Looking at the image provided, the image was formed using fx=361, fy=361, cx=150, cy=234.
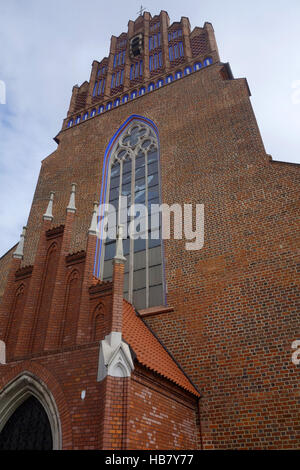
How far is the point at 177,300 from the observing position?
8500 mm

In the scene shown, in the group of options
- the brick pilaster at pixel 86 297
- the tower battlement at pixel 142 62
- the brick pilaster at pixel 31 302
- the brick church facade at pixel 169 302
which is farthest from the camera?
the tower battlement at pixel 142 62

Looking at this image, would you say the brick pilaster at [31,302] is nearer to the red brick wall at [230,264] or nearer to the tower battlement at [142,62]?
the red brick wall at [230,264]

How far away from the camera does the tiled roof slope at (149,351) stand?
6141 millimetres

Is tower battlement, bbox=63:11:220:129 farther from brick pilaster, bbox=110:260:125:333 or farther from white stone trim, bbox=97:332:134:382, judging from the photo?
white stone trim, bbox=97:332:134:382

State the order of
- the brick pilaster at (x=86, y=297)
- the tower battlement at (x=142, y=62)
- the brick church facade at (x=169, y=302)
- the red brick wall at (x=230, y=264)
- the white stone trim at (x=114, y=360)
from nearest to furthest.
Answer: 1. the white stone trim at (x=114, y=360)
2. the brick church facade at (x=169, y=302)
3. the brick pilaster at (x=86, y=297)
4. the red brick wall at (x=230, y=264)
5. the tower battlement at (x=142, y=62)

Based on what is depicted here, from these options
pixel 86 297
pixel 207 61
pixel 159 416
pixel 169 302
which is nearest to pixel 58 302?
pixel 86 297

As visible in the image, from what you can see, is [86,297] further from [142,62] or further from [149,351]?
[142,62]

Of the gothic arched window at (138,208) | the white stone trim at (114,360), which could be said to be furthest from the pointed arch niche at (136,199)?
the white stone trim at (114,360)

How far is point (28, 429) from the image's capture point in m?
5.80

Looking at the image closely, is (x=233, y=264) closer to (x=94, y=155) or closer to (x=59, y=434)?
(x=59, y=434)

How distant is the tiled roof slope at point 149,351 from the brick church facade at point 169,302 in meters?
0.05

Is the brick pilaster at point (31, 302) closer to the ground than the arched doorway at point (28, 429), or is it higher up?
higher up

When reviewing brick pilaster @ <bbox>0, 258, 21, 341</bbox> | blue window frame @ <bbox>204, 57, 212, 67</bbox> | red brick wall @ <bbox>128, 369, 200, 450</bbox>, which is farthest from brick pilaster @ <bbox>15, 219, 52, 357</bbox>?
blue window frame @ <bbox>204, 57, 212, 67</bbox>

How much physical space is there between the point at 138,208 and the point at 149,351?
5255 mm
